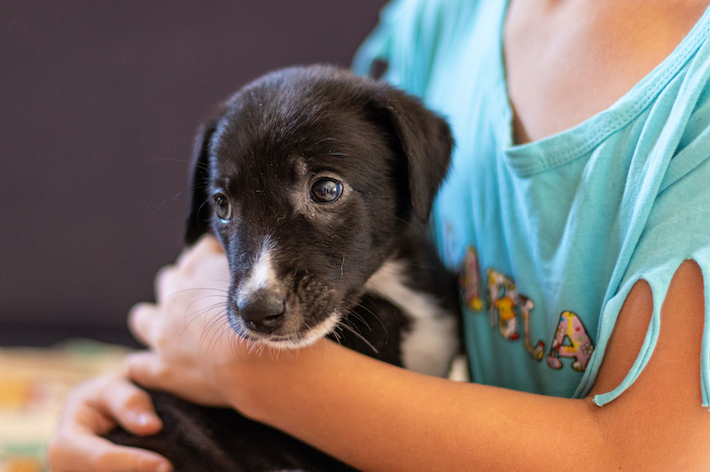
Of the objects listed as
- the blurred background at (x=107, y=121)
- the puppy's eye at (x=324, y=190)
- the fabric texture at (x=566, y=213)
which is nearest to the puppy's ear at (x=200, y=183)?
the puppy's eye at (x=324, y=190)

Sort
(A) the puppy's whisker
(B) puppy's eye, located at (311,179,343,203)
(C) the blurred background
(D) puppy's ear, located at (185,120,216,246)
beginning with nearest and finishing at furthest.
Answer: (B) puppy's eye, located at (311,179,343,203), (A) the puppy's whisker, (D) puppy's ear, located at (185,120,216,246), (C) the blurred background

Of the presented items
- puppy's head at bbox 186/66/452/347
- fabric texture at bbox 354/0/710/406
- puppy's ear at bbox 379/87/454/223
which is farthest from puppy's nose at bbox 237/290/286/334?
fabric texture at bbox 354/0/710/406

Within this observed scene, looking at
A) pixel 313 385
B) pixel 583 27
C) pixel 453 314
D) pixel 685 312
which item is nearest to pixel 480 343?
pixel 453 314

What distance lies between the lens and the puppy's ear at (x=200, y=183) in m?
1.52

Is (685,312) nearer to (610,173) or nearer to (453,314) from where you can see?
(610,173)

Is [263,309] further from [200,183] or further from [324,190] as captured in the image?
[200,183]

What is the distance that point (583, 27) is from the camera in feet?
4.09

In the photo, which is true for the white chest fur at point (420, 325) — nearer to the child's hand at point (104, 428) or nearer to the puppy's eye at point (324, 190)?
the puppy's eye at point (324, 190)

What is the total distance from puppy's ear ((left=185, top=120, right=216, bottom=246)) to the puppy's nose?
50 cm

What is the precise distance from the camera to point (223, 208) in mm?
1379

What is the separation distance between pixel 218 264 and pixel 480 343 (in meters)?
0.80

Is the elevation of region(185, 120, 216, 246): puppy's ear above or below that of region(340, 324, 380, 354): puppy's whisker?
above

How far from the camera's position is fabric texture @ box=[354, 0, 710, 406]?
0.94 m

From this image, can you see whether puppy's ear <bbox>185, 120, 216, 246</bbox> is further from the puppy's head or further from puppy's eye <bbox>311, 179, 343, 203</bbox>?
puppy's eye <bbox>311, 179, 343, 203</bbox>
